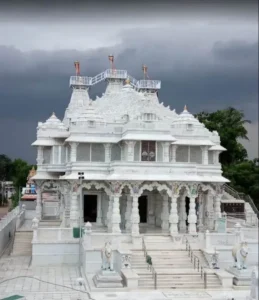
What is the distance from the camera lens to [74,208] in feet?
78.8

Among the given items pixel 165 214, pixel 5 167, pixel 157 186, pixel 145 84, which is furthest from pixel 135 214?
pixel 5 167

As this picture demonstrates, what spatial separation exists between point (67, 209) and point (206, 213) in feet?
24.0

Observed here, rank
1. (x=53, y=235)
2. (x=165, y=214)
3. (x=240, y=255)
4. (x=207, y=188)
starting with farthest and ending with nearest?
(x=207, y=188) < (x=165, y=214) < (x=53, y=235) < (x=240, y=255)

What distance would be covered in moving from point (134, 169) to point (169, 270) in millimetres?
5544

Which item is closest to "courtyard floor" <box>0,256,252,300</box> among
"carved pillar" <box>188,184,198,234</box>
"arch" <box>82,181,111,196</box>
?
"arch" <box>82,181,111,196</box>

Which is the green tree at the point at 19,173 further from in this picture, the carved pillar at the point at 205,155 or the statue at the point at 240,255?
the statue at the point at 240,255

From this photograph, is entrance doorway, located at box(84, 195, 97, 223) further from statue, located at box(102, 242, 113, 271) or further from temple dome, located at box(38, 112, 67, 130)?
statue, located at box(102, 242, 113, 271)

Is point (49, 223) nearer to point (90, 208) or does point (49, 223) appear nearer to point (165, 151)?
point (90, 208)

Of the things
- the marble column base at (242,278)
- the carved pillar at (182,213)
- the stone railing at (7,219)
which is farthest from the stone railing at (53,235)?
the marble column base at (242,278)

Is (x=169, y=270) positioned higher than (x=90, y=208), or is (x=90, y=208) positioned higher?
(x=90, y=208)

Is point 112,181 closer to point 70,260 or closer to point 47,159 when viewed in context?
point 70,260

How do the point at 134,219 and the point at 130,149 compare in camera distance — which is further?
the point at 130,149

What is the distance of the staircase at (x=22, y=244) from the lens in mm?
24703

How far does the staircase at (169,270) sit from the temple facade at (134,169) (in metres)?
1.41
